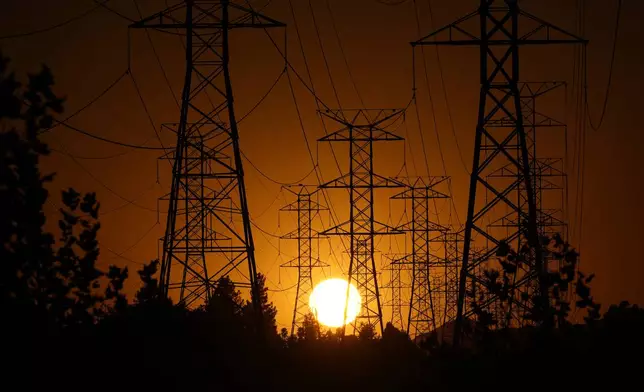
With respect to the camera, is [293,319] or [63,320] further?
[293,319]

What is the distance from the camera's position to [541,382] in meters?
23.6

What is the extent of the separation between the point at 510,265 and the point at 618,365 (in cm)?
301

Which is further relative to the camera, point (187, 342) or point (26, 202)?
point (187, 342)

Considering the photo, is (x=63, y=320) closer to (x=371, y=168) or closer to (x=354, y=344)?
(x=354, y=344)

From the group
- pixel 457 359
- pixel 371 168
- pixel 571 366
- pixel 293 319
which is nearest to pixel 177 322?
pixel 457 359

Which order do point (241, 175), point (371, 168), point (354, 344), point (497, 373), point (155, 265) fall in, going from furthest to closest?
point (371, 168) < point (241, 175) < point (354, 344) < point (155, 265) < point (497, 373)

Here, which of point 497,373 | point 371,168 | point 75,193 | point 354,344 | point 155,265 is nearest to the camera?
point 75,193

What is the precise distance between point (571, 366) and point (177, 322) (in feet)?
27.4

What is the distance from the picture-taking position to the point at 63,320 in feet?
72.4

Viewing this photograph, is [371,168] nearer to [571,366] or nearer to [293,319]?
[293,319]

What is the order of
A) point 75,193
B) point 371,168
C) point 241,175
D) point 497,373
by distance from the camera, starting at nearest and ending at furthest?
point 75,193, point 497,373, point 241,175, point 371,168

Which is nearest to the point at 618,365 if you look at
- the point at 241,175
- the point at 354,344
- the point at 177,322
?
the point at 354,344

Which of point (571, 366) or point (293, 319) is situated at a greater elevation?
point (293, 319)

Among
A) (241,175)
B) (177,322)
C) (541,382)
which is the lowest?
(541,382)
